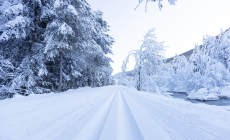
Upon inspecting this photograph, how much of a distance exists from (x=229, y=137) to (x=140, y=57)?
12770 millimetres

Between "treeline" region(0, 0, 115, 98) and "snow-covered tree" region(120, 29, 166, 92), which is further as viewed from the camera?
"snow-covered tree" region(120, 29, 166, 92)

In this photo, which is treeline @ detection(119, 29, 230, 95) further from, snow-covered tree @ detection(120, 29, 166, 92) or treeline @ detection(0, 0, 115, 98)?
treeline @ detection(0, 0, 115, 98)

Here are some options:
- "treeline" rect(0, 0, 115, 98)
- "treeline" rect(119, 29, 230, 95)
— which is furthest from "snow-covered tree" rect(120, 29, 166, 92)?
"treeline" rect(0, 0, 115, 98)

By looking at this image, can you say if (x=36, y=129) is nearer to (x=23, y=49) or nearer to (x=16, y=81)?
(x=16, y=81)

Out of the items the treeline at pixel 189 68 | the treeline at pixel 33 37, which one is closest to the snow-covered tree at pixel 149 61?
the treeline at pixel 189 68

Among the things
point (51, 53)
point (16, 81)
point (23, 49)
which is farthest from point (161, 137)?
point (23, 49)

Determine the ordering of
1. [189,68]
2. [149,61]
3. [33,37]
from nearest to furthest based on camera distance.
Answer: [33,37]
[149,61]
[189,68]

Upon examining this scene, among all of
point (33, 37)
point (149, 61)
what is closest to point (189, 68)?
point (149, 61)

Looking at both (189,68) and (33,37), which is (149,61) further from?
(189,68)

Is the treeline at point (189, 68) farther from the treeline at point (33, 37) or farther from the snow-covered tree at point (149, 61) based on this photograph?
the treeline at point (33, 37)

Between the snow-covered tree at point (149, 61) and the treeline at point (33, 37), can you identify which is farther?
the snow-covered tree at point (149, 61)

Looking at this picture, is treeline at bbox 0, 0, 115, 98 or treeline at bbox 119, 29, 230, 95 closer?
treeline at bbox 0, 0, 115, 98

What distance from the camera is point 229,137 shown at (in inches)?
53.8

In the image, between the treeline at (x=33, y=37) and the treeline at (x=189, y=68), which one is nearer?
the treeline at (x=33, y=37)
